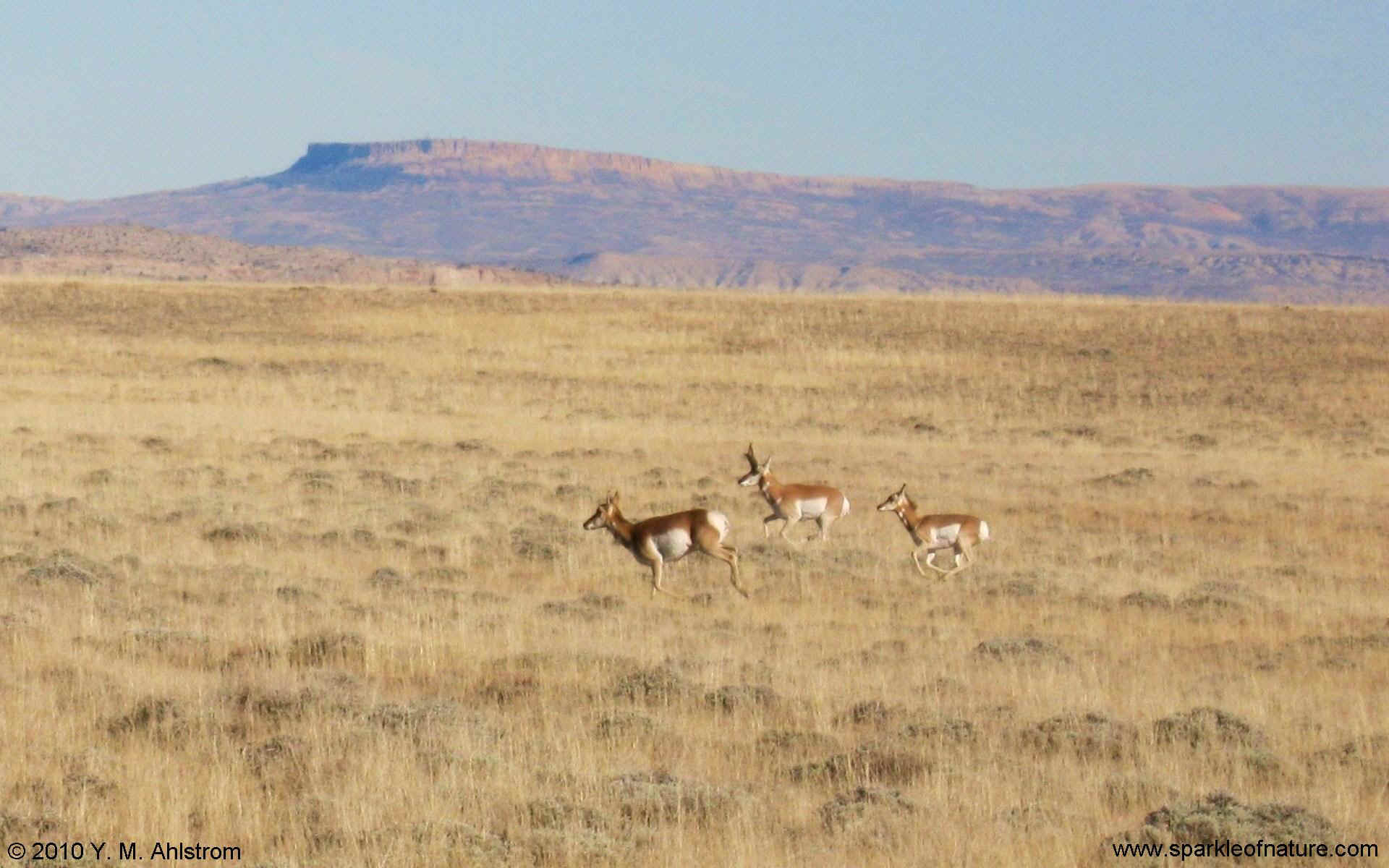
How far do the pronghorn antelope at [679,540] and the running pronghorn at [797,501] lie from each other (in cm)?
316

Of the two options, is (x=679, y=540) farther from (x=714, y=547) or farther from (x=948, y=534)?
(x=948, y=534)

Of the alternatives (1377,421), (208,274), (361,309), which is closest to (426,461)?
(1377,421)

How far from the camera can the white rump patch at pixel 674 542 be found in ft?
49.8

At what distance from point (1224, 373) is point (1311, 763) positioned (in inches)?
1588

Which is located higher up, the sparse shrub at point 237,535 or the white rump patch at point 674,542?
the white rump patch at point 674,542

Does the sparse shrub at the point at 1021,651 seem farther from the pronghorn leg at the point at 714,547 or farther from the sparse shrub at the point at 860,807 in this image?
the sparse shrub at the point at 860,807

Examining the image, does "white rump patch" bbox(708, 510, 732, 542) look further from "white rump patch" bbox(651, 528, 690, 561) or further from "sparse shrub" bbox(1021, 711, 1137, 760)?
"sparse shrub" bbox(1021, 711, 1137, 760)

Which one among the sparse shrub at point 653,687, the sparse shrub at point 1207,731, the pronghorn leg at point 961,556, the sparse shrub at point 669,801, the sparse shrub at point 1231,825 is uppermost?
the sparse shrub at point 1231,825

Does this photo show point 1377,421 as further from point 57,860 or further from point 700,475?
point 57,860

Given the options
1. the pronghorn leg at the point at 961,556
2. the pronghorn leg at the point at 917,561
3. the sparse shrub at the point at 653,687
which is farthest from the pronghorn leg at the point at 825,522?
the sparse shrub at the point at 653,687

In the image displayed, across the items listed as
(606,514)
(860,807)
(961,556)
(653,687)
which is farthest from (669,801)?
(961,556)

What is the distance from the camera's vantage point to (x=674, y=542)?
599 inches

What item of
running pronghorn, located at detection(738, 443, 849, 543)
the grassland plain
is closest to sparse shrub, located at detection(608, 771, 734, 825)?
the grassland plain

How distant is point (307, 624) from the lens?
1322 centimetres
